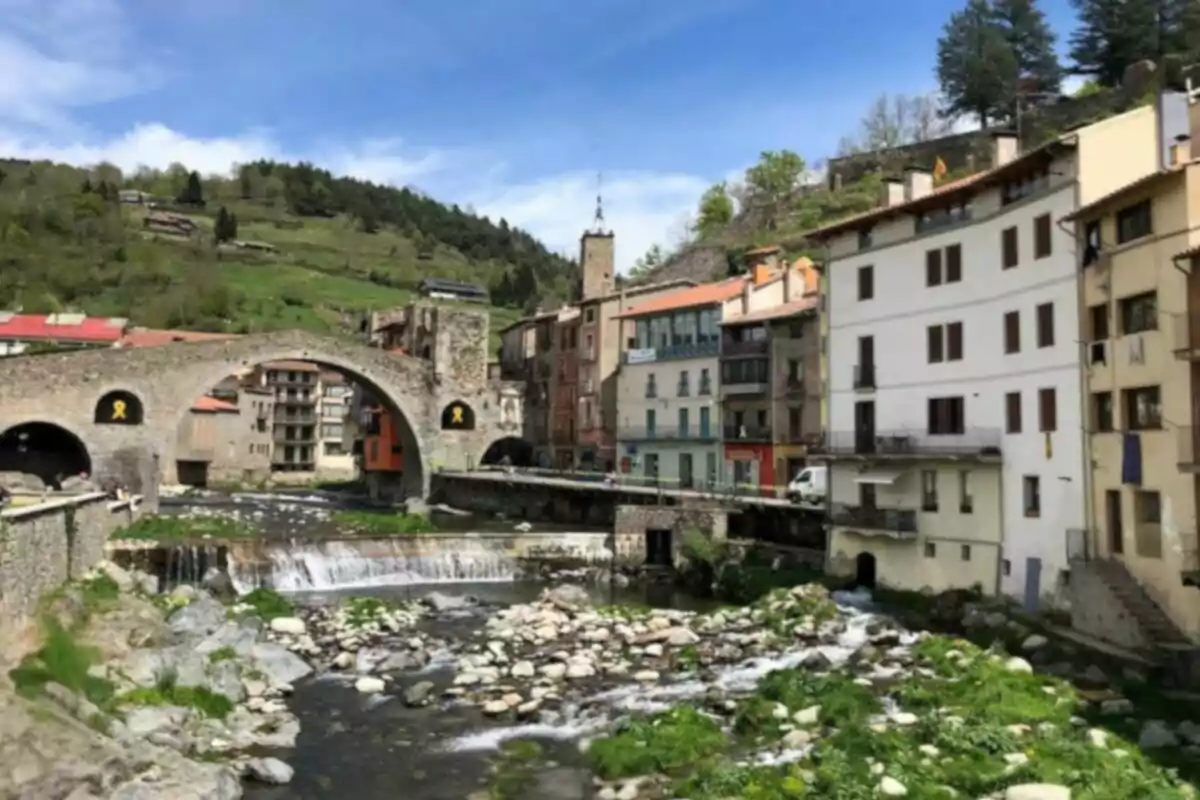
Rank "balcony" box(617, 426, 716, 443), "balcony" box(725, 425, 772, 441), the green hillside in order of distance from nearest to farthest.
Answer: "balcony" box(725, 425, 772, 441) → "balcony" box(617, 426, 716, 443) → the green hillside

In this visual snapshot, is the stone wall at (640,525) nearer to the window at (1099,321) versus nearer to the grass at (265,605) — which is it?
the grass at (265,605)

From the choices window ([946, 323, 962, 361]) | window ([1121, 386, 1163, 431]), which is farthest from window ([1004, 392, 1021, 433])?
window ([1121, 386, 1163, 431])

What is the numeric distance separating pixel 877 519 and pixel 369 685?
16548mm

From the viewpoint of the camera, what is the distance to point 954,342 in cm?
3141

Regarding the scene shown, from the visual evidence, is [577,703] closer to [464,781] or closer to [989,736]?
[464,781]

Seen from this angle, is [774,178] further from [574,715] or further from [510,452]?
[574,715]

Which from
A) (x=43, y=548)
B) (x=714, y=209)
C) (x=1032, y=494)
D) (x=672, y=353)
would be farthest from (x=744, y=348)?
(x=714, y=209)

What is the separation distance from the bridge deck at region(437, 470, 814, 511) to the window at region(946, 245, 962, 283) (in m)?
11.7

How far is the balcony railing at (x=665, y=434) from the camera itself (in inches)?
2260

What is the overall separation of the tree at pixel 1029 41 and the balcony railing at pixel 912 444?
60098mm

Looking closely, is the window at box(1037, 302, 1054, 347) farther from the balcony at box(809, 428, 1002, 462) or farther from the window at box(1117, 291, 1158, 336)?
the balcony at box(809, 428, 1002, 462)

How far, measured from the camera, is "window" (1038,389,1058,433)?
90.4 feet

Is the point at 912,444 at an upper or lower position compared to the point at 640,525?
upper

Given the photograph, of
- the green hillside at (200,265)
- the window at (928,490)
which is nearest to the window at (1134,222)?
the window at (928,490)
